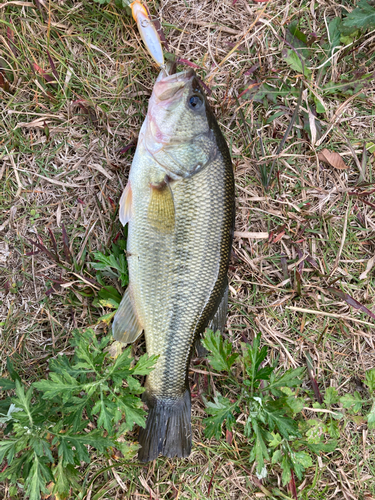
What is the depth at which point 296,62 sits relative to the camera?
2775mm

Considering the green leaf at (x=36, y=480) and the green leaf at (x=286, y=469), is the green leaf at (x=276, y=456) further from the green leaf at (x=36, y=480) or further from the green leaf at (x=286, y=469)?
the green leaf at (x=36, y=480)

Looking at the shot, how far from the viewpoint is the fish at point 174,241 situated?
225 centimetres

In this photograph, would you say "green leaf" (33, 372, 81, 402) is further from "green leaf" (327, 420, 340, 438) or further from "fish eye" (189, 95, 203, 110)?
"green leaf" (327, 420, 340, 438)

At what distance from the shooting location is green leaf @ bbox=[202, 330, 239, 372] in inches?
90.8

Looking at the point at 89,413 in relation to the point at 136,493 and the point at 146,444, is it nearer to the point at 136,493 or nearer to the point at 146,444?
the point at 146,444

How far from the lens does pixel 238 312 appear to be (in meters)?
2.82

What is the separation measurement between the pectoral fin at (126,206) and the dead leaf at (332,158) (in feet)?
5.34

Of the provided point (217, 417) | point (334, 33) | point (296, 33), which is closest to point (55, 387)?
point (217, 417)

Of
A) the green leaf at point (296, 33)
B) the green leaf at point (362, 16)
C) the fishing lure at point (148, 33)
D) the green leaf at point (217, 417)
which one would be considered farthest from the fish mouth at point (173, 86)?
the green leaf at point (217, 417)

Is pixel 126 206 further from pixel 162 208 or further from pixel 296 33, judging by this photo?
pixel 296 33

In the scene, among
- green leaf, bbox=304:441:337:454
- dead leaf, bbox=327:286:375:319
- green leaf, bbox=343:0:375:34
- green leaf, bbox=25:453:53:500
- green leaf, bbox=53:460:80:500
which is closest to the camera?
green leaf, bbox=25:453:53:500

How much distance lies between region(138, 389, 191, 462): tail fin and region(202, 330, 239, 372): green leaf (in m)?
0.41

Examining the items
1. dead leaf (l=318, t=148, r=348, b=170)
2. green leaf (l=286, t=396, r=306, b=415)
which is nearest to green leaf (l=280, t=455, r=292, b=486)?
green leaf (l=286, t=396, r=306, b=415)

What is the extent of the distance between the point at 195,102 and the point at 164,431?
2.26 m
